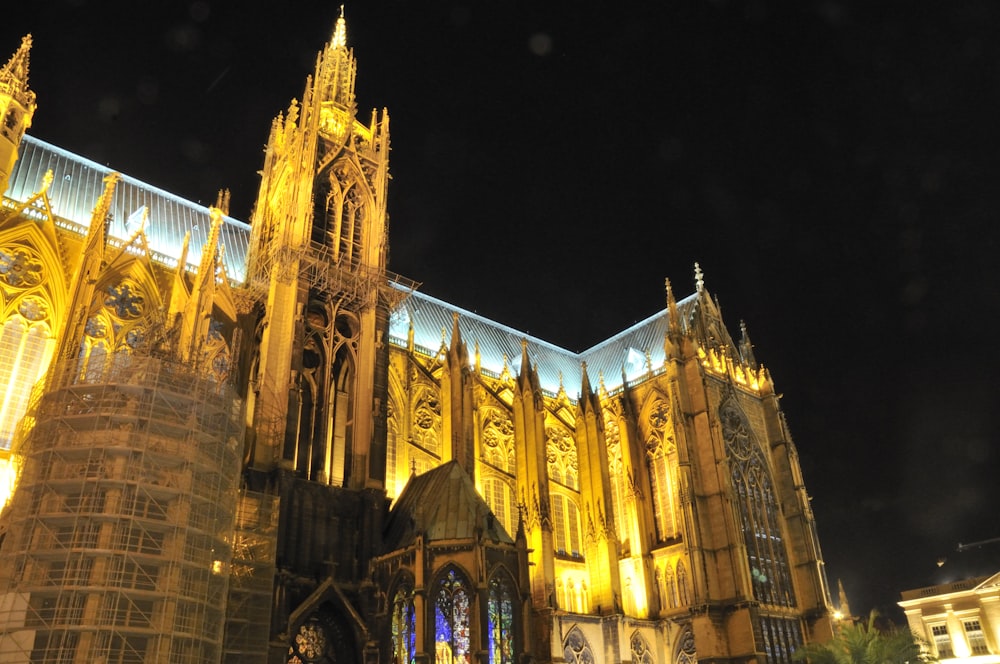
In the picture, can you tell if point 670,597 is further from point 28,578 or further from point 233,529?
point 28,578

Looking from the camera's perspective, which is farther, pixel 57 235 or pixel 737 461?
pixel 737 461

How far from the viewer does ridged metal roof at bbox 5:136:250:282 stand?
32.6 m

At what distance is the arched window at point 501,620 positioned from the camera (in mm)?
24672

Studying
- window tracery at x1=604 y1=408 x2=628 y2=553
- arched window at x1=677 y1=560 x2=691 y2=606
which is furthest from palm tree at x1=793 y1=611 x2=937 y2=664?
window tracery at x1=604 y1=408 x2=628 y2=553

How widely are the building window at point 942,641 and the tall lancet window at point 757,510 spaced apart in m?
20.7

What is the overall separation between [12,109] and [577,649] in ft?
102

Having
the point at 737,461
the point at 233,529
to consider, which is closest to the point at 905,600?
the point at 737,461

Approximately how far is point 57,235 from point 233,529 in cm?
1334

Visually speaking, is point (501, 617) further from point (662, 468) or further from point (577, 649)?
point (662, 468)

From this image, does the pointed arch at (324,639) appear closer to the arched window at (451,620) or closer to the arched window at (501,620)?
the arched window at (451,620)

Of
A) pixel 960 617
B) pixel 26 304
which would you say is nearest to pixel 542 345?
pixel 26 304

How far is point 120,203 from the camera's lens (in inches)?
1390

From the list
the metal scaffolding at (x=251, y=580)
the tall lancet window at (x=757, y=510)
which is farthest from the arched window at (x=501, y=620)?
the tall lancet window at (x=757, y=510)

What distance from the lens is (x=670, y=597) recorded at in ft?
130
